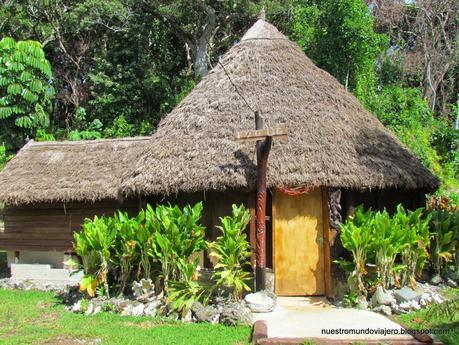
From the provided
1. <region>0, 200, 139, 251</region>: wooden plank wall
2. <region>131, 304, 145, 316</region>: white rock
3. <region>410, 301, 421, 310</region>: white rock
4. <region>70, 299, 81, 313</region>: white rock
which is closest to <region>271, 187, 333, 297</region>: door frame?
<region>410, 301, 421, 310</region>: white rock

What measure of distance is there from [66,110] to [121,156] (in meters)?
13.3

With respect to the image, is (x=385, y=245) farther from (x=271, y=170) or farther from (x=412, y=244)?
(x=271, y=170)

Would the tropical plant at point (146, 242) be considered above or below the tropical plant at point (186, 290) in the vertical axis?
above

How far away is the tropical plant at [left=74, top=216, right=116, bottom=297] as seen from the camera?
8.43 meters

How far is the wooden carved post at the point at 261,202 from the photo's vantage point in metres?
8.04

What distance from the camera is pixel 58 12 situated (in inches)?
828

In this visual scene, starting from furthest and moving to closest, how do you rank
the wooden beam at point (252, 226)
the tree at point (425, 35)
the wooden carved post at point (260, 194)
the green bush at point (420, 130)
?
the tree at point (425, 35) < the green bush at point (420, 130) < the wooden beam at point (252, 226) < the wooden carved post at point (260, 194)

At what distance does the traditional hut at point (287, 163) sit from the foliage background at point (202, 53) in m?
6.64

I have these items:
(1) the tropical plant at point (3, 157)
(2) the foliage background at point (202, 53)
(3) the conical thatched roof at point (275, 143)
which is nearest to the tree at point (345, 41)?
(2) the foliage background at point (202, 53)

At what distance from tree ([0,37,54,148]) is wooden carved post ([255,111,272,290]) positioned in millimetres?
11622

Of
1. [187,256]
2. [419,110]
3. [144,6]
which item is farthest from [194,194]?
[144,6]

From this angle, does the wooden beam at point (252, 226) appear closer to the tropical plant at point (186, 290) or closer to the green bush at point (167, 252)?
the green bush at point (167, 252)

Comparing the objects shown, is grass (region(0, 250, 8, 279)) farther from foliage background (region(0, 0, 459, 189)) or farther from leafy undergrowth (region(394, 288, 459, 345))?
leafy undergrowth (region(394, 288, 459, 345))

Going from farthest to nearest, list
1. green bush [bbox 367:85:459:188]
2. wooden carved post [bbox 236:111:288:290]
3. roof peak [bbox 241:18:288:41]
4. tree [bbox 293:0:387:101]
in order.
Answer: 1. green bush [bbox 367:85:459:188]
2. tree [bbox 293:0:387:101]
3. roof peak [bbox 241:18:288:41]
4. wooden carved post [bbox 236:111:288:290]
